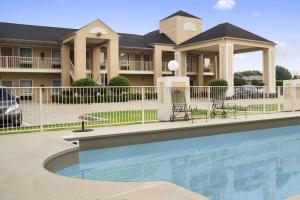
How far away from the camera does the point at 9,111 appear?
10.0 meters

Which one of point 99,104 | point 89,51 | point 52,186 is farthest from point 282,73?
point 52,186

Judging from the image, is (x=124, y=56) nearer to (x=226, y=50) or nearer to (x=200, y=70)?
(x=200, y=70)

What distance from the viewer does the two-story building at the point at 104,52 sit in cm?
2788

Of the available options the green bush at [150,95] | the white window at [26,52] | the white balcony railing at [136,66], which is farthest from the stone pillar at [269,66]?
the white window at [26,52]

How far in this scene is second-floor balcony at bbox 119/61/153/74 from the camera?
33.3 m

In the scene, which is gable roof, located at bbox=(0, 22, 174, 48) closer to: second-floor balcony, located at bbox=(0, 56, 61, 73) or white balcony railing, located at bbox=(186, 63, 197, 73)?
second-floor balcony, located at bbox=(0, 56, 61, 73)

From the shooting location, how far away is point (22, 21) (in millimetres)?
32438

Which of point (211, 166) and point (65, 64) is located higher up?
point (65, 64)

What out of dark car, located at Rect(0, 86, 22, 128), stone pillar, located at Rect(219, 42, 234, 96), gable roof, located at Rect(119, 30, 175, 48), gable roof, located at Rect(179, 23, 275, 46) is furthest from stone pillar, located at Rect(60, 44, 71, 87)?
dark car, located at Rect(0, 86, 22, 128)

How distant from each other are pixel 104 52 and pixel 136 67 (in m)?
3.84

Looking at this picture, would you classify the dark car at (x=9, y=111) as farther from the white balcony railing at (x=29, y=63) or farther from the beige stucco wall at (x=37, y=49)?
the beige stucco wall at (x=37, y=49)

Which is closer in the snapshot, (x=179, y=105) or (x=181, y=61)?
(x=179, y=105)

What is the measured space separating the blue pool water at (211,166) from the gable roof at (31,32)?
75.5 feet

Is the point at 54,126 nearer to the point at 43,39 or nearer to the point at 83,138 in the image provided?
the point at 83,138
